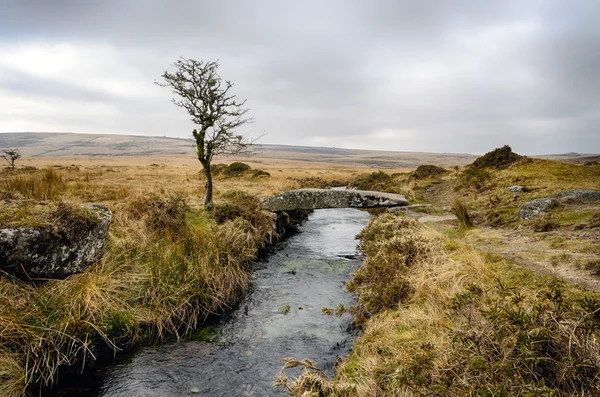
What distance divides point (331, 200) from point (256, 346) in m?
8.77

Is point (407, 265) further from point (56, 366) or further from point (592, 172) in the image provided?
point (592, 172)

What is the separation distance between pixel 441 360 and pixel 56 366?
5.75 meters

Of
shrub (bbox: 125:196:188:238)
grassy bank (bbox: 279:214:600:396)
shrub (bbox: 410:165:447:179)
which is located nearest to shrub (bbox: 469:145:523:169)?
shrub (bbox: 410:165:447:179)

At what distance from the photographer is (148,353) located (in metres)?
6.57

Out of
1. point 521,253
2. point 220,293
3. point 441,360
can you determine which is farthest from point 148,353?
point 521,253

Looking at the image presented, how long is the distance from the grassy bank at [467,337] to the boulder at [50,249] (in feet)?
16.2

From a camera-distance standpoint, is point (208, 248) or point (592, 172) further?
point (592, 172)

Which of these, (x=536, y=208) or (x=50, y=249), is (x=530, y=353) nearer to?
(x=50, y=249)

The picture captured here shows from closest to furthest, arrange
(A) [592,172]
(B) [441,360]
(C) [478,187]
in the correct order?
(B) [441,360] → (A) [592,172] → (C) [478,187]

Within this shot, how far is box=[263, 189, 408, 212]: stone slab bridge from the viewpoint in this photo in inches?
580

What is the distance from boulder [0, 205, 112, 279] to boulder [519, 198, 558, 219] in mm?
13077

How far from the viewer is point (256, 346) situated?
6.98 meters

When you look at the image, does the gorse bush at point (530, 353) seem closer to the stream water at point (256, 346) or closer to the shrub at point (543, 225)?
the stream water at point (256, 346)

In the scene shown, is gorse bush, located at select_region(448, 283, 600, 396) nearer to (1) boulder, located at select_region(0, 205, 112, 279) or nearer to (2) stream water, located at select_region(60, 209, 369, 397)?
(2) stream water, located at select_region(60, 209, 369, 397)
